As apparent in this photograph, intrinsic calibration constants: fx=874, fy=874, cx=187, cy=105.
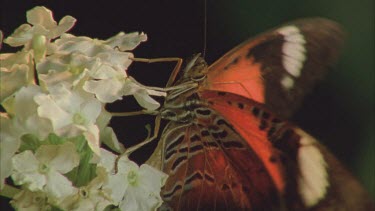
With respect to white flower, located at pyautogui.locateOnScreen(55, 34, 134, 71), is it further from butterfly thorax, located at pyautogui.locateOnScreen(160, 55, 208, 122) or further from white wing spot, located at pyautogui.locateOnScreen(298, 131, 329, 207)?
white wing spot, located at pyautogui.locateOnScreen(298, 131, 329, 207)

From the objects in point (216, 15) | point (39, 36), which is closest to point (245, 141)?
point (39, 36)

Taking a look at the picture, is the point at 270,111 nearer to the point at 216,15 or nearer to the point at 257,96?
the point at 257,96

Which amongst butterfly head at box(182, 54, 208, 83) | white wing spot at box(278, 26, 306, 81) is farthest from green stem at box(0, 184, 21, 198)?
white wing spot at box(278, 26, 306, 81)

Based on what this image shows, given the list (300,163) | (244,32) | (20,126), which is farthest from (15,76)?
(244,32)

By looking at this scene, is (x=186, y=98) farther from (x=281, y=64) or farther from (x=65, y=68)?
(x=65, y=68)

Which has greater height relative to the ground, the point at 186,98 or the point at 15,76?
the point at 15,76

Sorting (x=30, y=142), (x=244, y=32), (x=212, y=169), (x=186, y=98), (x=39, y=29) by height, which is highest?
(x=39, y=29)
